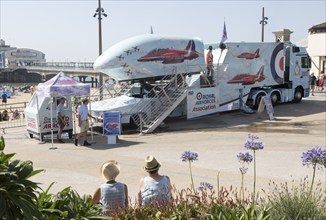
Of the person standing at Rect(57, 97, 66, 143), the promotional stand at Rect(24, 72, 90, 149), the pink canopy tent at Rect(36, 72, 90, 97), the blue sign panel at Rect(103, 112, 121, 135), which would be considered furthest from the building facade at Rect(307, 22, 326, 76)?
the person standing at Rect(57, 97, 66, 143)

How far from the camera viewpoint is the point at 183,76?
1775 cm

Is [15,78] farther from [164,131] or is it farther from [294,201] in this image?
[294,201]

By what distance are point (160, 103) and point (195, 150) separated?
17.5 ft

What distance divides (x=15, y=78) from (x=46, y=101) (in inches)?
5465

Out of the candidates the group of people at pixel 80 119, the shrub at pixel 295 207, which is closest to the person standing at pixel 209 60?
the group of people at pixel 80 119

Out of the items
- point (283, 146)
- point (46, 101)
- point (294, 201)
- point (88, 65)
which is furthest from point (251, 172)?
point (88, 65)

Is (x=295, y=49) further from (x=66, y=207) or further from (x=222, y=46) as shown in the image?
(x=66, y=207)

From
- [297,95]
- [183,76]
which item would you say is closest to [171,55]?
[183,76]

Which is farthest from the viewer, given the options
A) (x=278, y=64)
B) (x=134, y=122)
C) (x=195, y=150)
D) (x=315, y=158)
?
(x=278, y=64)

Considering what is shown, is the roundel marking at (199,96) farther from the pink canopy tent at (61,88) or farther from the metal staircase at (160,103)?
the pink canopy tent at (61,88)

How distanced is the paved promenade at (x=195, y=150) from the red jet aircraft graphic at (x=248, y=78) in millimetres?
1911

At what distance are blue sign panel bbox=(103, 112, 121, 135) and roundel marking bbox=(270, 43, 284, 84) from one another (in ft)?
36.5

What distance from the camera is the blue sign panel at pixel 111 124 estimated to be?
13.8 meters

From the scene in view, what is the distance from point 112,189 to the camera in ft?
17.1
